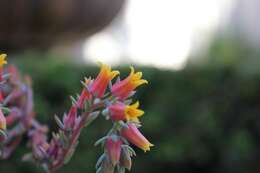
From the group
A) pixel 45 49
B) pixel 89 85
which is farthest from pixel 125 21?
pixel 89 85

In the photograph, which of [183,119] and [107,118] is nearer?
[107,118]

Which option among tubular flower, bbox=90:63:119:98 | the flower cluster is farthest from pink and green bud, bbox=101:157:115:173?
tubular flower, bbox=90:63:119:98

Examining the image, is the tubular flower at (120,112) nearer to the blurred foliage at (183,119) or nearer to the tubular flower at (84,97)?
the tubular flower at (84,97)

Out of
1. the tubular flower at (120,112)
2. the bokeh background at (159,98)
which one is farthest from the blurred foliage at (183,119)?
the tubular flower at (120,112)

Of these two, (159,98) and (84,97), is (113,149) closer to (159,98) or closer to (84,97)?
(84,97)

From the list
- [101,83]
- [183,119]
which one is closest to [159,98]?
[183,119]

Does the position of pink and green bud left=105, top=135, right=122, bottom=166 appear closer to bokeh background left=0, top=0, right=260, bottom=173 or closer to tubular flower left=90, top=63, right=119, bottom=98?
tubular flower left=90, top=63, right=119, bottom=98

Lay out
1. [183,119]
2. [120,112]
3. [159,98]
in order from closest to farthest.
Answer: [120,112] → [183,119] → [159,98]

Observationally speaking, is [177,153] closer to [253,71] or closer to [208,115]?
[208,115]
